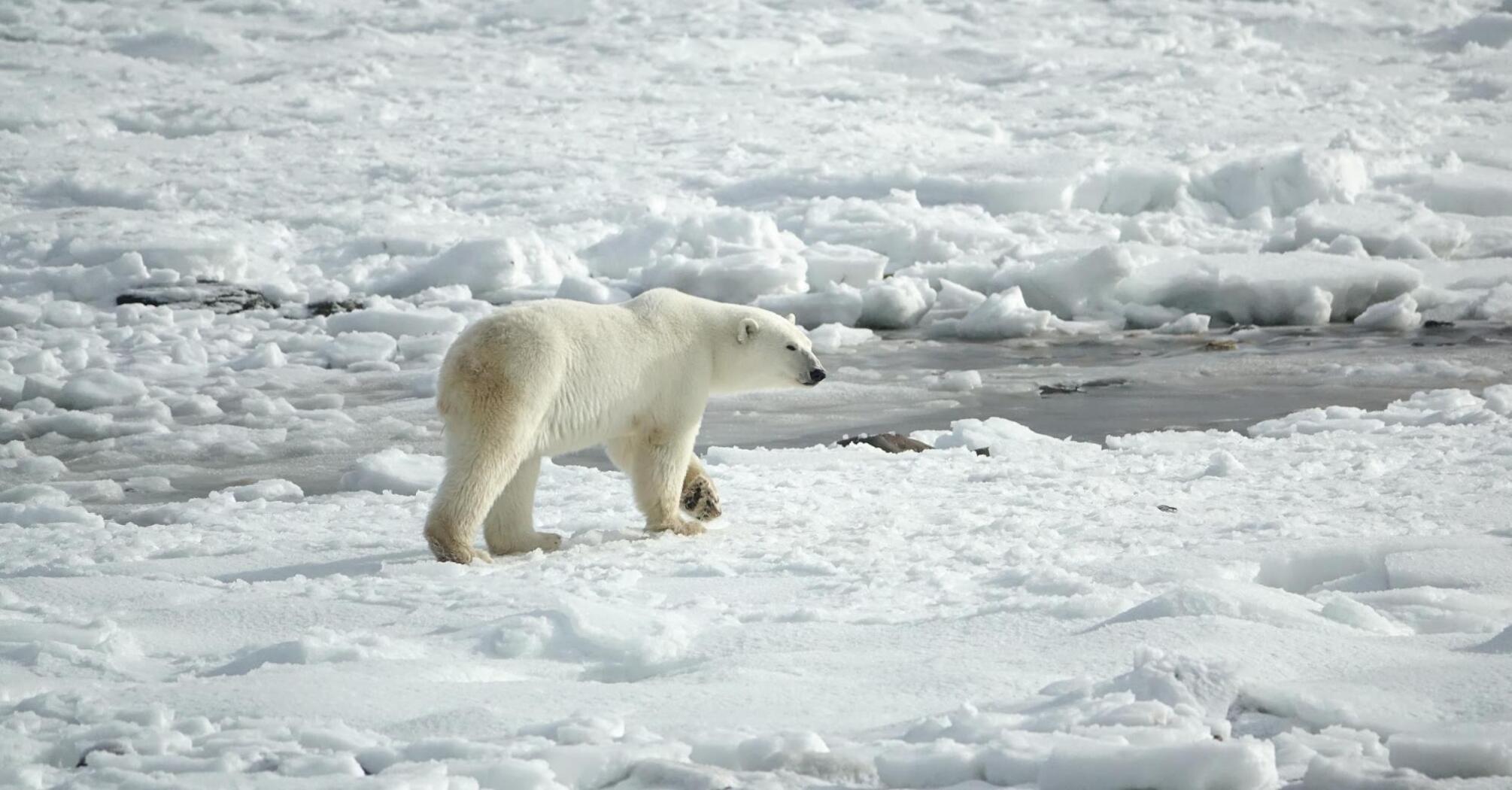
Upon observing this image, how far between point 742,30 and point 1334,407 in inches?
654

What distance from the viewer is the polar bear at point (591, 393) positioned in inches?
172

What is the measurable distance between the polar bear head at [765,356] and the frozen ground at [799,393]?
48 centimetres

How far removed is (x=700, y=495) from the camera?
16.8ft

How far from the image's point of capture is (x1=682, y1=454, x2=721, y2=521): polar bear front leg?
512 centimetres

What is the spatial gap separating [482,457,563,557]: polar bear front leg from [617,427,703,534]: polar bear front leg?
34 centimetres

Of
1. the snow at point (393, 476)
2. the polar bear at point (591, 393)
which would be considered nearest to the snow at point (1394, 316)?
the polar bear at point (591, 393)

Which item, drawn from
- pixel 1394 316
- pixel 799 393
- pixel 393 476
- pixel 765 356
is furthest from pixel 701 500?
pixel 1394 316

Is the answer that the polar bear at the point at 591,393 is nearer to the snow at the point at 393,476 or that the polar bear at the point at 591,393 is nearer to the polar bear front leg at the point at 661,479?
the polar bear front leg at the point at 661,479

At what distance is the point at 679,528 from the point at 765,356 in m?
0.80

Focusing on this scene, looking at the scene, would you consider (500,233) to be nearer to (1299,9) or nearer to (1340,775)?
(1340,775)

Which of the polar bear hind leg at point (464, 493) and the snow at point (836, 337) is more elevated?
the polar bear hind leg at point (464, 493)

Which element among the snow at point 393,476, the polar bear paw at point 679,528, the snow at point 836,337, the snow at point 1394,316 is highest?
the polar bear paw at point 679,528

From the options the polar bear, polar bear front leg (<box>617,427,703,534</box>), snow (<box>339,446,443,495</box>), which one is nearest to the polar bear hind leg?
the polar bear

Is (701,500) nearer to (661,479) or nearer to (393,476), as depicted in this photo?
(661,479)
